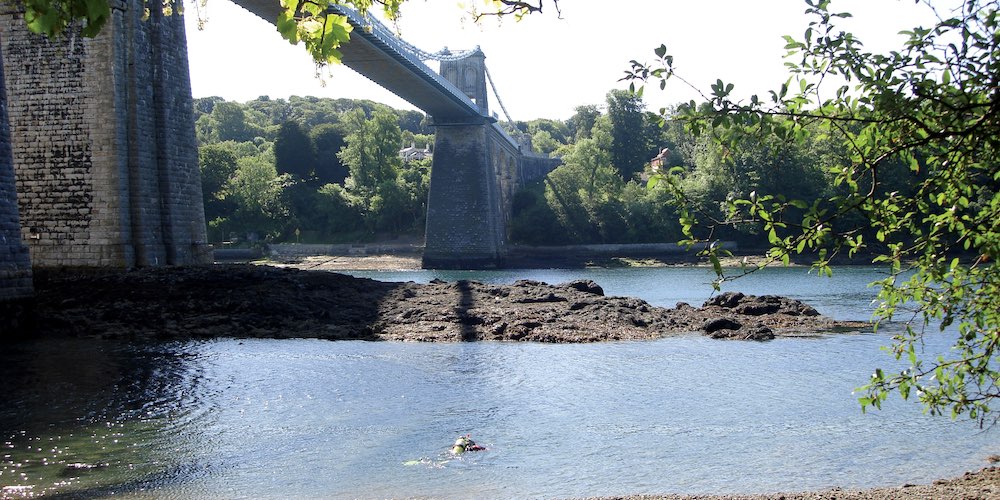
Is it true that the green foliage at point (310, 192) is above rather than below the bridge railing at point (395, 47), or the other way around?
below

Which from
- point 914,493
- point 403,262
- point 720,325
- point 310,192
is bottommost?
point 720,325

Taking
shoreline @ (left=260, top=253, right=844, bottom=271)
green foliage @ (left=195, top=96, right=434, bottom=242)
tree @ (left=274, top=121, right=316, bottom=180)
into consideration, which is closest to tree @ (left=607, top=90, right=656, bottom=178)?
green foliage @ (left=195, top=96, right=434, bottom=242)

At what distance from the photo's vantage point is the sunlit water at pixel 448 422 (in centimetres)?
796

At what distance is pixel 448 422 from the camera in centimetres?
1058

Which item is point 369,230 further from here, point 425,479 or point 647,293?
point 425,479

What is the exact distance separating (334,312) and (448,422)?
10.8 meters

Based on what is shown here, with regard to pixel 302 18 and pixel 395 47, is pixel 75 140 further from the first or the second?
pixel 395 47

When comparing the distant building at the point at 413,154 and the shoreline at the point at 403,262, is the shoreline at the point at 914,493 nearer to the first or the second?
the shoreline at the point at 403,262

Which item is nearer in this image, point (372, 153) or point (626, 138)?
point (372, 153)

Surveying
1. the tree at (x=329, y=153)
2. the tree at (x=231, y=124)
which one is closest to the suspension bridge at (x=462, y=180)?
the tree at (x=329, y=153)

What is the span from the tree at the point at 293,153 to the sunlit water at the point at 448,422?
61.4m

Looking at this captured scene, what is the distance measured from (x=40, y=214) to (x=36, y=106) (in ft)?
7.61

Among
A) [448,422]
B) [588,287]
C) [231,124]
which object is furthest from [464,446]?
[231,124]

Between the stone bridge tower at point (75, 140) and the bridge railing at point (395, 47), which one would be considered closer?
the stone bridge tower at point (75, 140)
